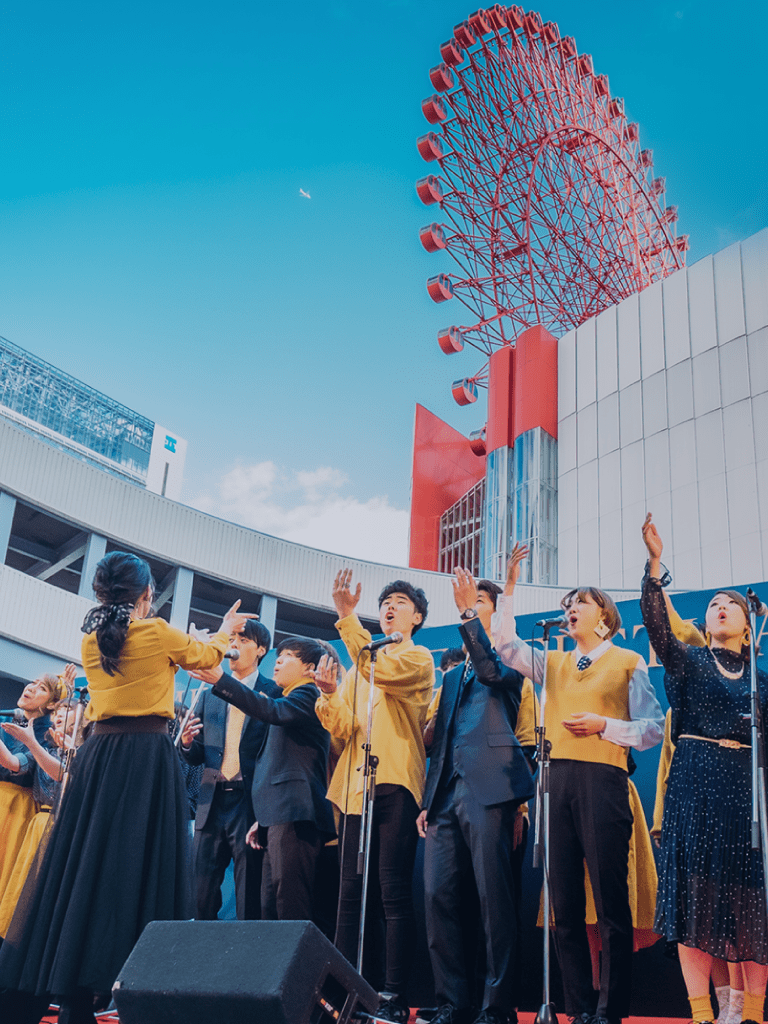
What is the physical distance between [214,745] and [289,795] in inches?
29.0

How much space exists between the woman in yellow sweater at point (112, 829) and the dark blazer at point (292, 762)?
590 mm

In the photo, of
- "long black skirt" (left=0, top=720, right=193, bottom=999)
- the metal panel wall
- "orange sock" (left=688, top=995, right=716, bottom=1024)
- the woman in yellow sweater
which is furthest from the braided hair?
the metal panel wall

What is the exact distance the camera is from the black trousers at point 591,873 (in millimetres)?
3189

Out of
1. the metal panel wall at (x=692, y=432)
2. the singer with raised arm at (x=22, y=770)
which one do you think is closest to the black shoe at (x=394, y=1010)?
the singer with raised arm at (x=22, y=770)

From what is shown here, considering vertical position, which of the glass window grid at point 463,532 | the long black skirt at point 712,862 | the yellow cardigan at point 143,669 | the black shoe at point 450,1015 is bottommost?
the black shoe at point 450,1015

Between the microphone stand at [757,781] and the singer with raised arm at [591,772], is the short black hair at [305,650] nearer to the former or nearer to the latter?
the singer with raised arm at [591,772]

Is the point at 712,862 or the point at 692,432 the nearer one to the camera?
the point at 712,862

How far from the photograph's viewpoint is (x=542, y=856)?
10.5 feet

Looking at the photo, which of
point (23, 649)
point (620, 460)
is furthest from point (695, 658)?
point (620, 460)

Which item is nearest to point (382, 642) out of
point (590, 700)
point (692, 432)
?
point (590, 700)

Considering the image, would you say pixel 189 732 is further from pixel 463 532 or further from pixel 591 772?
pixel 463 532

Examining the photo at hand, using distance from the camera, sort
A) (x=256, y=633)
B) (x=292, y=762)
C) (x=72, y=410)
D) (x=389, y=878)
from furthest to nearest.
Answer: (x=72, y=410), (x=256, y=633), (x=292, y=762), (x=389, y=878)

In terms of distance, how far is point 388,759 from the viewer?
149 inches

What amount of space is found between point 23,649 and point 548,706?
1140cm
